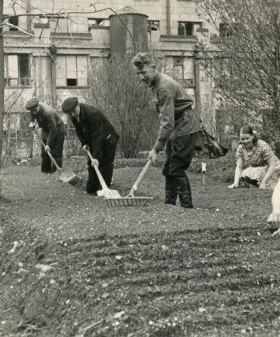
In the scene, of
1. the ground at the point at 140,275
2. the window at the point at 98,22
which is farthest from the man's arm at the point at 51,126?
the window at the point at 98,22

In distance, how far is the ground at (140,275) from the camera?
11.4ft

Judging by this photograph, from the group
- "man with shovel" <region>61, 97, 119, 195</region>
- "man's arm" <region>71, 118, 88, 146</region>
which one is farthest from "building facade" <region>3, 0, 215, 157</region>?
"man's arm" <region>71, 118, 88, 146</region>

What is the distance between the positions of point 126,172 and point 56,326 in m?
9.76

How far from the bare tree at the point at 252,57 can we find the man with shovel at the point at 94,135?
2.83 m

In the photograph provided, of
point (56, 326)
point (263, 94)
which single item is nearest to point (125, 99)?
A: point (263, 94)

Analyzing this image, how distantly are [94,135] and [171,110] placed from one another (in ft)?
7.07

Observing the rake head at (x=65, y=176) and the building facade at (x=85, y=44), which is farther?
the building facade at (x=85, y=44)

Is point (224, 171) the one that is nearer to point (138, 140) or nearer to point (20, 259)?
A: point (138, 140)

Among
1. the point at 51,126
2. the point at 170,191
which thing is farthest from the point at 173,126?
the point at 51,126

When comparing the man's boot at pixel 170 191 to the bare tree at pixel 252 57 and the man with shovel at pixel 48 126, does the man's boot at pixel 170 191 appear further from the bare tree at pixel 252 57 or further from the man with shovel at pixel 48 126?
the man with shovel at pixel 48 126

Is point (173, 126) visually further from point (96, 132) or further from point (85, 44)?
point (85, 44)

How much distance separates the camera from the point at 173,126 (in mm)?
6801

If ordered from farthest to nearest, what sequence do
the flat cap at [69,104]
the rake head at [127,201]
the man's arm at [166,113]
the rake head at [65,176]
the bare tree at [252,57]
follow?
the rake head at [65,176] → the bare tree at [252,57] → the flat cap at [69,104] → the rake head at [127,201] → the man's arm at [166,113]

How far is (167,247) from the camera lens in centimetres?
429
